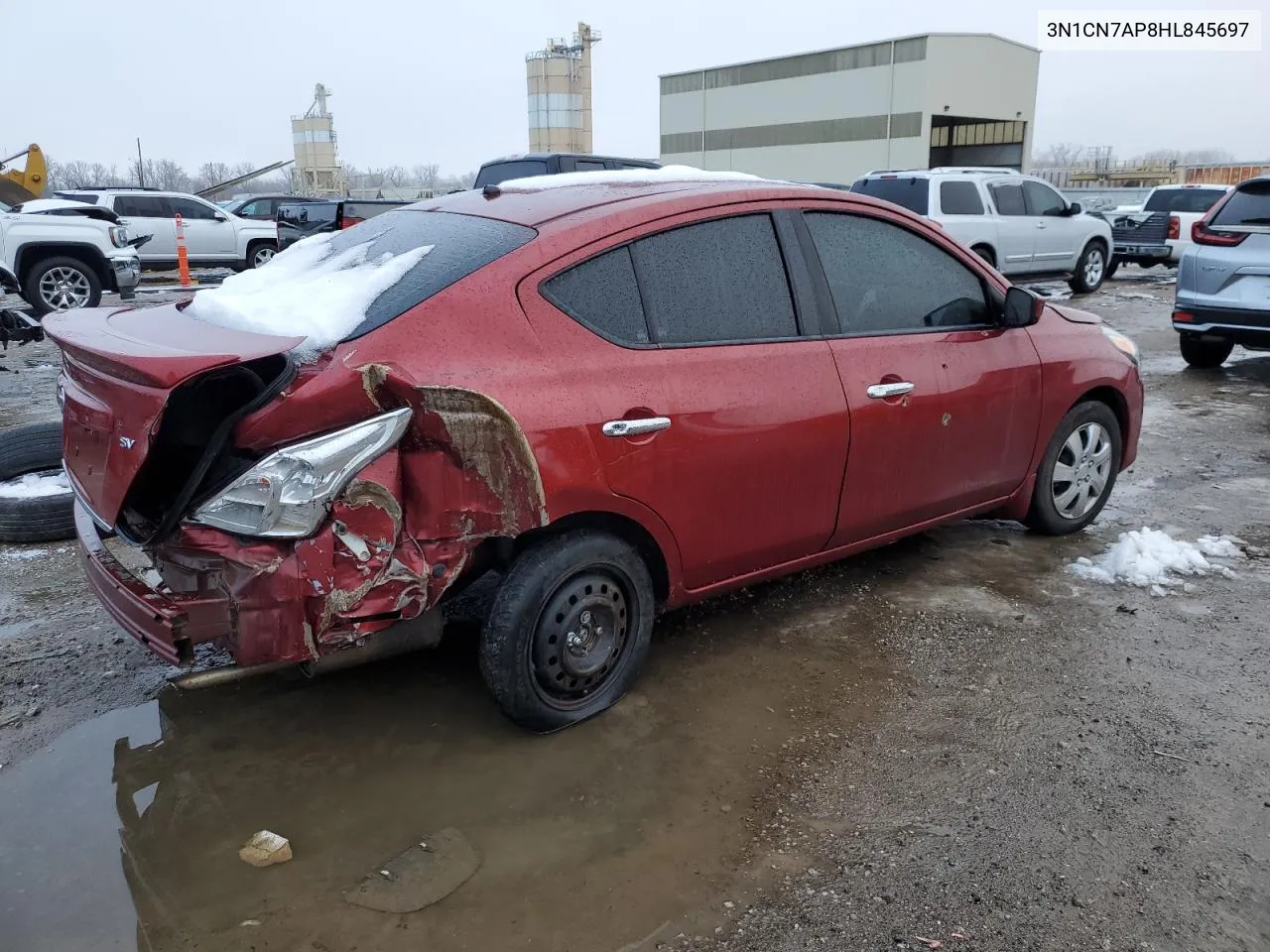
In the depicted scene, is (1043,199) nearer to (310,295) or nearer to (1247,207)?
(1247,207)

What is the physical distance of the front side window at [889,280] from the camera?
12.4 feet

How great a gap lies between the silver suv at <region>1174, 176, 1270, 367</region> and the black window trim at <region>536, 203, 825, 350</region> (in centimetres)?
661

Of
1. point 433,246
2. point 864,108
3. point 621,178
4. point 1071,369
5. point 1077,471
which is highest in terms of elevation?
point 864,108

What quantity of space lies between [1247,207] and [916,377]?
21.3ft

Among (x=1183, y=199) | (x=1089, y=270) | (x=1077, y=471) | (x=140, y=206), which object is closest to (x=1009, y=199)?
(x=1089, y=270)

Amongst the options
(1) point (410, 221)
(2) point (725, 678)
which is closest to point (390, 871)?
(2) point (725, 678)

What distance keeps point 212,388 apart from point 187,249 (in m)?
17.7

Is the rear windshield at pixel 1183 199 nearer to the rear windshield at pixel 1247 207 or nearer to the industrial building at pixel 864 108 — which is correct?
the rear windshield at pixel 1247 207

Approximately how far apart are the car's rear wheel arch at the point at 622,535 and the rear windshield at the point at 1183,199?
1962 cm

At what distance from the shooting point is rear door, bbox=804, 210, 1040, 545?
3.75 metres

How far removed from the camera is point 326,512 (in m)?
2.61

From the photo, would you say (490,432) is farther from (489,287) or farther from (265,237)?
(265,237)

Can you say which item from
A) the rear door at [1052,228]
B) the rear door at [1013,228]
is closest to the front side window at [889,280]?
the rear door at [1013,228]

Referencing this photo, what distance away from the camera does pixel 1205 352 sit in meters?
9.86
